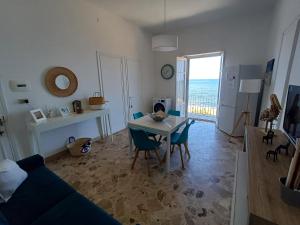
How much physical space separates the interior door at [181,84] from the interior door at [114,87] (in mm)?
1967

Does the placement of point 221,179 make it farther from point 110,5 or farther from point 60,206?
point 110,5

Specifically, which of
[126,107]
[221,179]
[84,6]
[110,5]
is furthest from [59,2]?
[221,179]

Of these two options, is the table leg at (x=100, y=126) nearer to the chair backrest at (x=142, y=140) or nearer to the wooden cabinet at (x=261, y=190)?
the chair backrest at (x=142, y=140)

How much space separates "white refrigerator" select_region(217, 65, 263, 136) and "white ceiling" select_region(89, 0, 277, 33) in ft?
4.20

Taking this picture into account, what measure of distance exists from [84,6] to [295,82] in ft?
12.2

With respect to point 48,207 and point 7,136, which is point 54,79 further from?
point 48,207

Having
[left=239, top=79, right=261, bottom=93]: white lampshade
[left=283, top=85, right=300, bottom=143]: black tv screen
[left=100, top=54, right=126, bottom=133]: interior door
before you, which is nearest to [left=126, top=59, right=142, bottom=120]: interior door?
[left=100, top=54, right=126, bottom=133]: interior door

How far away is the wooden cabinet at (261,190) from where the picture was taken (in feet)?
2.45

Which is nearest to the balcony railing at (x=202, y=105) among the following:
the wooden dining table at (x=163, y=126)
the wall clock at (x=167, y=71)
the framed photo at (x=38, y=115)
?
the wall clock at (x=167, y=71)

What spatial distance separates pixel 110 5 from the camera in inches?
122

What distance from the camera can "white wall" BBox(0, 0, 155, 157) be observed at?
218cm

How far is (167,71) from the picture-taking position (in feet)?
16.5

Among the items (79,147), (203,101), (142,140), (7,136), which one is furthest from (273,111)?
(203,101)

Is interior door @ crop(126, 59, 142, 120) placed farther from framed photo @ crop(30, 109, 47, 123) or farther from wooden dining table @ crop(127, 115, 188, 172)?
framed photo @ crop(30, 109, 47, 123)
